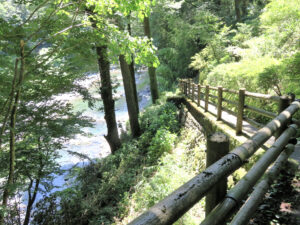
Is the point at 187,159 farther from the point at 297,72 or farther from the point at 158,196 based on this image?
the point at 297,72

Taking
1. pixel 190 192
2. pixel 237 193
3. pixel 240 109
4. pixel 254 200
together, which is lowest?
pixel 254 200

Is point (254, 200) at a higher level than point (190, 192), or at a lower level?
lower

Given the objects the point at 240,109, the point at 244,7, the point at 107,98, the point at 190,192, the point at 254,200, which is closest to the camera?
the point at 190,192

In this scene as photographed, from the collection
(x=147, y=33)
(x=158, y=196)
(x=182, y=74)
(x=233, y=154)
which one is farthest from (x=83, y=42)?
(x=182, y=74)

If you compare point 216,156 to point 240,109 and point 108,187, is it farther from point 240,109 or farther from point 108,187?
point 108,187

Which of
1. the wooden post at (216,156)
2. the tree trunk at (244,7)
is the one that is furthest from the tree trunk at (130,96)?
the tree trunk at (244,7)

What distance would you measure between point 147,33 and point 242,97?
27.7 ft

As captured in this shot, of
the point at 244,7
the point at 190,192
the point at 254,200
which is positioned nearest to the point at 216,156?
the point at 190,192

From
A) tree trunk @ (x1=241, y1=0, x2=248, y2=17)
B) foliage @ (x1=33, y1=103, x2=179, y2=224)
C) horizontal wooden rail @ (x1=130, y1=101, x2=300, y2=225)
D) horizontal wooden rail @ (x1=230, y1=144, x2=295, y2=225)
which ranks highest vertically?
tree trunk @ (x1=241, y1=0, x2=248, y2=17)

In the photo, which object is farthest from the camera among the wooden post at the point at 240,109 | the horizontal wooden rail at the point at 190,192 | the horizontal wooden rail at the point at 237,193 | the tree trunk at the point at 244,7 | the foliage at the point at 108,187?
the tree trunk at the point at 244,7

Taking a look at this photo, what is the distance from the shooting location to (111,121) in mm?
7559

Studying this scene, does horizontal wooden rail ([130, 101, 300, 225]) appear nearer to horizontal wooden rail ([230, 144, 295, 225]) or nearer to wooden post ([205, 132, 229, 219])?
wooden post ([205, 132, 229, 219])

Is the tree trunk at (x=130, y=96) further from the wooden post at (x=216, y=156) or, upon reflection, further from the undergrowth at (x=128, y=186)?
the wooden post at (x=216, y=156)

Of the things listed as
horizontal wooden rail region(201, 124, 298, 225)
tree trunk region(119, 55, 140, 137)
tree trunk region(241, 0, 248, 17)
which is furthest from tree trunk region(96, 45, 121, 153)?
tree trunk region(241, 0, 248, 17)
